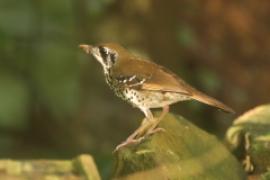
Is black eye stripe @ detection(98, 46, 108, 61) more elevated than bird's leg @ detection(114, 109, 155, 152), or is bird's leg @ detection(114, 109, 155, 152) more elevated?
black eye stripe @ detection(98, 46, 108, 61)

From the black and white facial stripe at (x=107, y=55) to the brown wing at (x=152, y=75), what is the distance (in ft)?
0.14

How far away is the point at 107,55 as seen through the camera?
152 inches

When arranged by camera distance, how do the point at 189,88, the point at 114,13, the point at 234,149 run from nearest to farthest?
the point at 189,88 → the point at 234,149 → the point at 114,13

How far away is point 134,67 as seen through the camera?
385cm

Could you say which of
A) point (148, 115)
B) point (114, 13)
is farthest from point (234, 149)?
point (114, 13)

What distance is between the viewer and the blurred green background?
8.33 metres

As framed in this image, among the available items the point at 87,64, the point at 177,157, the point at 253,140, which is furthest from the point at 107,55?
the point at 87,64

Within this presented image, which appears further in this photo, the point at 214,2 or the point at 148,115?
the point at 214,2

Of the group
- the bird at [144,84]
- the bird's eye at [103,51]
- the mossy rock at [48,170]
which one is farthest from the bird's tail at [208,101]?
the mossy rock at [48,170]

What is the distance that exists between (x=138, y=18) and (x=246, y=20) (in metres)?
1.12

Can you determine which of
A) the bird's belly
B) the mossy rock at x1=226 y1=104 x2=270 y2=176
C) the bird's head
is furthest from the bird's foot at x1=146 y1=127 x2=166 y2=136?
the mossy rock at x1=226 y1=104 x2=270 y2=176

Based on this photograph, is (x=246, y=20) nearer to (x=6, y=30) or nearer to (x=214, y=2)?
(x=214, y=2)

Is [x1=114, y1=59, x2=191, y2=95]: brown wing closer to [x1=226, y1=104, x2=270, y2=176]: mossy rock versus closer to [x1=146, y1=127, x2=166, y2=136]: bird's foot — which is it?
[x1=146, y1=127, x2=166, y2=136]: bird's foot

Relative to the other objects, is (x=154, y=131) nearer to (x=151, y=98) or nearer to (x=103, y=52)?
(x=151, y=98)
